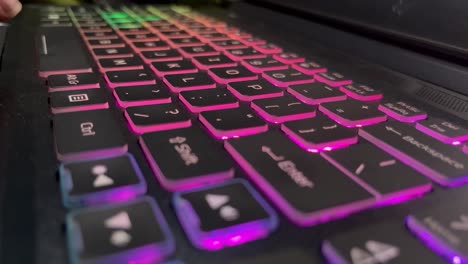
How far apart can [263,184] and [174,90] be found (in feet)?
0.68

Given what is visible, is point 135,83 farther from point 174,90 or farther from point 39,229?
point 39,229

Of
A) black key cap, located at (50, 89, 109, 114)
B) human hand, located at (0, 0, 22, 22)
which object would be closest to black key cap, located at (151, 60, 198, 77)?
black key cap, located at (50, 89, 109, 114)

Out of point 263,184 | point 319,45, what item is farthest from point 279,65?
point 263,184

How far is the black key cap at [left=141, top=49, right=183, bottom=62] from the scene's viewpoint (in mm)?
550

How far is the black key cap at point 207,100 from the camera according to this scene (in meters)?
0.39

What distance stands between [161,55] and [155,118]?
9.3 inches

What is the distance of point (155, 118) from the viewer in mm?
356

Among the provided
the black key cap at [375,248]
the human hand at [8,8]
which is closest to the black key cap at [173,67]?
the human hand at [8,8]

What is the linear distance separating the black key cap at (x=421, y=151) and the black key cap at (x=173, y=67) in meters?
0.24

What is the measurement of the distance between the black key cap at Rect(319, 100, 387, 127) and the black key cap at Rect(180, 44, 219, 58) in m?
0.23

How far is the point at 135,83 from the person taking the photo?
454 millimetres

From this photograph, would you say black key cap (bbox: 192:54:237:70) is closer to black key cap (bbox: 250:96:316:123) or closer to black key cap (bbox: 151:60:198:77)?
black key cap (bbox: 151:60:198:77)

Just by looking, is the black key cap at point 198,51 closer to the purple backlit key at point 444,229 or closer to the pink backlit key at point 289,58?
the pink backlit key at point 289,58

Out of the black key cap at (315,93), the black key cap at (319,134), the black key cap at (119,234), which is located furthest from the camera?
the black key cap at (315,93)
